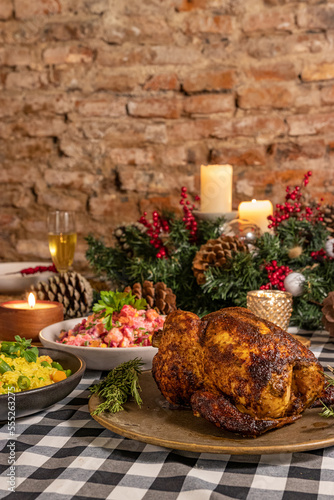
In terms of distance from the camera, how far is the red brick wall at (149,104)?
2248mm

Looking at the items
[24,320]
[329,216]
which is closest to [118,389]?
[24,320]

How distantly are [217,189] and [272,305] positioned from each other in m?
0.46

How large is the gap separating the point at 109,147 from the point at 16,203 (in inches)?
20.6

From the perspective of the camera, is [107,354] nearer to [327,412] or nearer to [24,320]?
[24,320]

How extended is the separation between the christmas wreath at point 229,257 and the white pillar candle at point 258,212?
4cm

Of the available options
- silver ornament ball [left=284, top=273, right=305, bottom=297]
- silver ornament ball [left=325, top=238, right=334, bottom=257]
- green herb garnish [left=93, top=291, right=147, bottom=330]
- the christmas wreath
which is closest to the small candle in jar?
green herb garnish [left=93, top=291, right=147, bottom=330]

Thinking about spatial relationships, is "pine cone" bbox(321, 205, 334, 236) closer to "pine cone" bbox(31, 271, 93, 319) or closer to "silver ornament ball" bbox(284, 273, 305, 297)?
"silver ornament ball" bbox(284, 273, 305, 297)

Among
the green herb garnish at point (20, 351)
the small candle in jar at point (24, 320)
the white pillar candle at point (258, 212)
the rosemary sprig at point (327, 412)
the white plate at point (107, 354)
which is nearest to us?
the rosemary sprig at point (327, 412)

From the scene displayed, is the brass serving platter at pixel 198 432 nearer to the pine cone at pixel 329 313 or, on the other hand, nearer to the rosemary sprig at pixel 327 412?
the rosemary sprig at pixel 327 412

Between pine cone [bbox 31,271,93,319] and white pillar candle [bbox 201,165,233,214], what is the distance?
41 centimetres

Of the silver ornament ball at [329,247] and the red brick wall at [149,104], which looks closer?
the silver ornament ball at [329,247]

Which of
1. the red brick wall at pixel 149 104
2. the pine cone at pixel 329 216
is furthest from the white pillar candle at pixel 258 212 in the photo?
the red brick wall at pixel 149 104

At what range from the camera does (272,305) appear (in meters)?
1.18

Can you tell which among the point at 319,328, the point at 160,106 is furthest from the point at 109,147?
the point at 319,328
